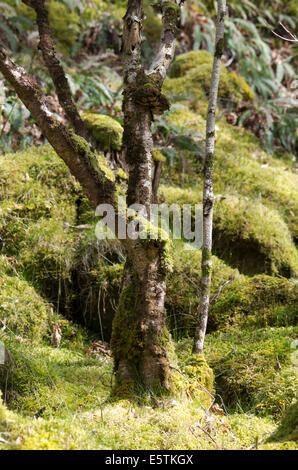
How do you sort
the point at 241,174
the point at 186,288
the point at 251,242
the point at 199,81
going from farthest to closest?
the point at 199,81, the point at 241,174, the point at 251,242, the point at 186,288

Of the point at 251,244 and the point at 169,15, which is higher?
the point at 169,15

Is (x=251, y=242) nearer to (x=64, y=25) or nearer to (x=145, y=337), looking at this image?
(x=145, y=337)

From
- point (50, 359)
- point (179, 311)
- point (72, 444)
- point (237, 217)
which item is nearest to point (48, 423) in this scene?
point (72, 444)

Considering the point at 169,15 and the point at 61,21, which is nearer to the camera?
the point at 169,15

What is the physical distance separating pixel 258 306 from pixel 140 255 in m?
2.10

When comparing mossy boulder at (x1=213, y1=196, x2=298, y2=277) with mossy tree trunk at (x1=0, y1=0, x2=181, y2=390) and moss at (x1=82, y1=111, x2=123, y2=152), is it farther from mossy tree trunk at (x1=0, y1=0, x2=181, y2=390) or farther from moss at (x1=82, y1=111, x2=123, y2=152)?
mossy tree trunk at (x1=0, y1=0, x2=181, y2=390)

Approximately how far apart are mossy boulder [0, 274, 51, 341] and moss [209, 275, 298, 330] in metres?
1.80

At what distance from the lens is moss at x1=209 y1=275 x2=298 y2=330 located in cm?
502

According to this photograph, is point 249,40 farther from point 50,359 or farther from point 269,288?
point 50,359

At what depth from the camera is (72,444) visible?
2543mm

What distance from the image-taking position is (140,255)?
3.54m

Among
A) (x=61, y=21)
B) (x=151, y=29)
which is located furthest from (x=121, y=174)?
(x=61, y=21)

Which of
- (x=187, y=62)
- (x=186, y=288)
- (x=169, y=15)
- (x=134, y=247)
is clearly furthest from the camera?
(x=187, y=62)

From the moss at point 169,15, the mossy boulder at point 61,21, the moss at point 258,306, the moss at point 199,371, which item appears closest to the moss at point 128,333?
the moss at point 199,371
